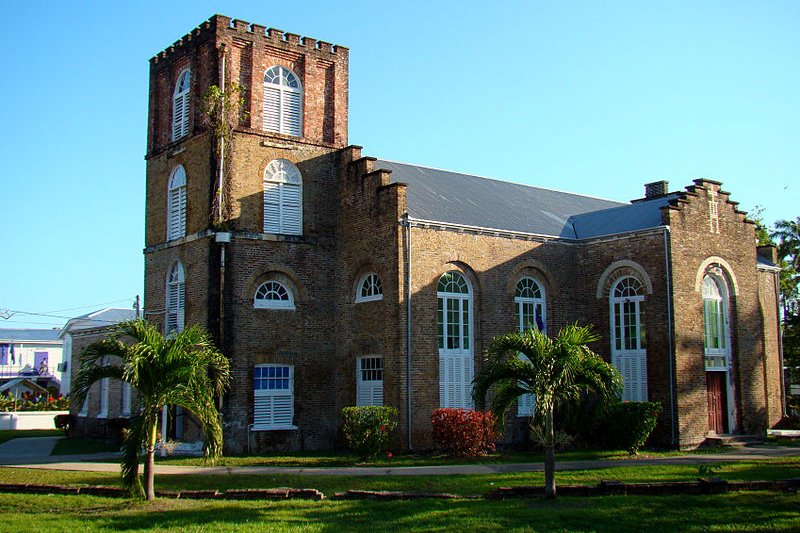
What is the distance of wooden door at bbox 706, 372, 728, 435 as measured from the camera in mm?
26828

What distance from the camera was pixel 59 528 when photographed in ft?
40.7

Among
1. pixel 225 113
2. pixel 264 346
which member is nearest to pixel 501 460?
pixel 264 346

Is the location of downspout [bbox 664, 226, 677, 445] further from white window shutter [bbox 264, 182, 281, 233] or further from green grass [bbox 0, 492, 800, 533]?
white window shutter [bbox 264, 182, 281, 233]

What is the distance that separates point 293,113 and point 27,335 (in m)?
56.2

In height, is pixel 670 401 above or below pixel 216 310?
below

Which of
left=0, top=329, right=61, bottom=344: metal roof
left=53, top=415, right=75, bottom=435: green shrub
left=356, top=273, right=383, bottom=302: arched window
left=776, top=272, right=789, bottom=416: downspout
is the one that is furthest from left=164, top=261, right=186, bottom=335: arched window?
left=0, top=329, right=61, bottom=344: metal roof

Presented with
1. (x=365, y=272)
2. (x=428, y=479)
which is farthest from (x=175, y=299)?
(x=428, y=479)

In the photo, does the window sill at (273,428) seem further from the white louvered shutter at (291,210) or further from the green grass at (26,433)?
the green grass at (26,433)

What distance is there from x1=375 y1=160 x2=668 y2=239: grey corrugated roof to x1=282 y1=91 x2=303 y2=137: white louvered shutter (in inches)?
120

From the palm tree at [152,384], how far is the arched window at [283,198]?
1110 centimetres

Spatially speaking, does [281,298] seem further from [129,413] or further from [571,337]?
[571,337]

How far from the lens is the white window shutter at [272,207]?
26.1 metres

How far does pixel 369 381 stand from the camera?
2547cm

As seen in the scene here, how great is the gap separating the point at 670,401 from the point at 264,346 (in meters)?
12.4
